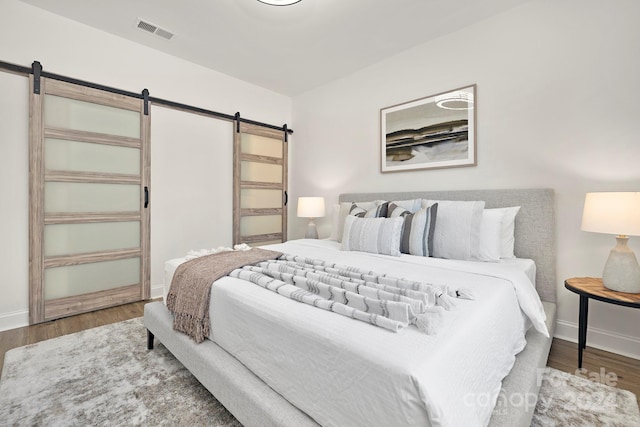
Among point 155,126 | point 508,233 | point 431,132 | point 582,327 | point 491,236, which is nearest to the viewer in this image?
point 582,327

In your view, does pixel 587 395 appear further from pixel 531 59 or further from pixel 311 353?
pixel 531 59

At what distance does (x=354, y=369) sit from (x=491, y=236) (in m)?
1.78

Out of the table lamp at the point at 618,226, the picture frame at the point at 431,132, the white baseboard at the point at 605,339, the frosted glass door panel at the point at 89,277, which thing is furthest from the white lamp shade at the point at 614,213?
the frosted glass door panel at the point at 89,277

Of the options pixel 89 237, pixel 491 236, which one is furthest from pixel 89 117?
pixel 491 236

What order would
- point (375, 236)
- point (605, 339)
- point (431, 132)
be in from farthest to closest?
point (431, 132) < point (375, 236) < point (605, 339)

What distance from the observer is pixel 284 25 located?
8.94 ft

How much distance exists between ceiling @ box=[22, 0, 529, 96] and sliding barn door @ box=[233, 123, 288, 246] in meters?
1.01

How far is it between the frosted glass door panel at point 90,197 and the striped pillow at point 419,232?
279 centimetres

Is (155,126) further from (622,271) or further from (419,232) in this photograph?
(622,271)

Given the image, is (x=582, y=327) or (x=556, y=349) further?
A: (x=556, y=349)

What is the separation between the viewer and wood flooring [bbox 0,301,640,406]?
1.79 m

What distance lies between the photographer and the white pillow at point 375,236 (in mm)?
2357

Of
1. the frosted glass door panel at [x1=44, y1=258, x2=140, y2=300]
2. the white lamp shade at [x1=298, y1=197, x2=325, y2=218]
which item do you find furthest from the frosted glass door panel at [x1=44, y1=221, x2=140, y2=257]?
the white lamp shade at [x1=298, y1=197, x2=325, y2=218]

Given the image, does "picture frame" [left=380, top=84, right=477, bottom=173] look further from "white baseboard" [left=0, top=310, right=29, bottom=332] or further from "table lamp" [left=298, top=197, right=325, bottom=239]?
"white baseboard" [left=0, top=310, right=29, bottom=332]
